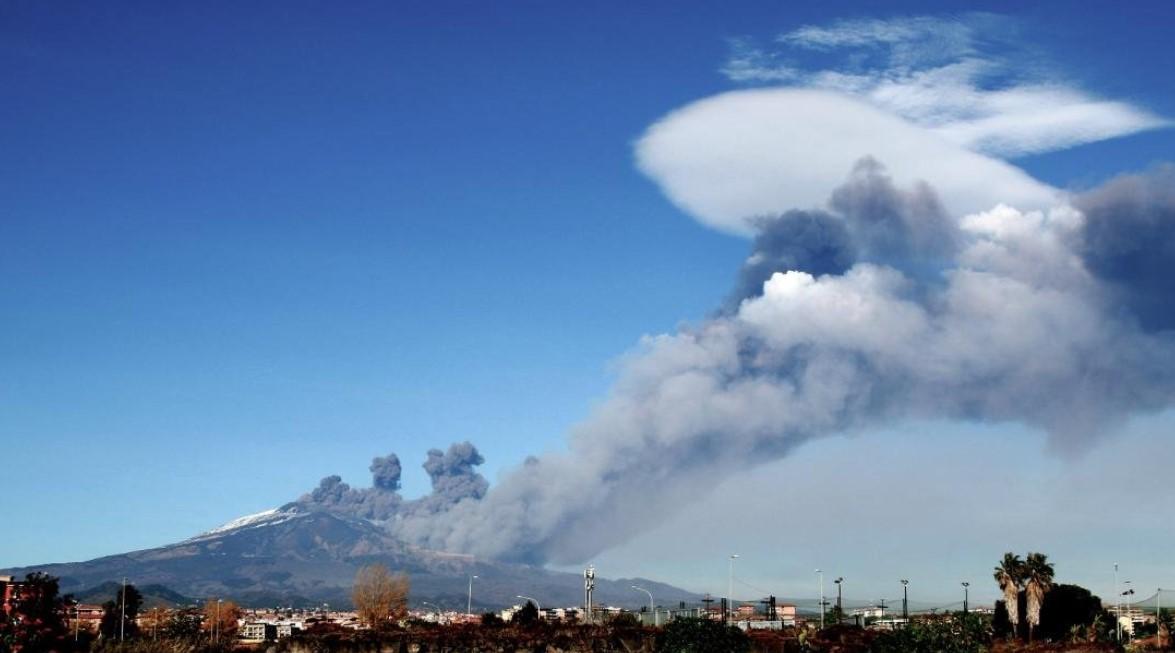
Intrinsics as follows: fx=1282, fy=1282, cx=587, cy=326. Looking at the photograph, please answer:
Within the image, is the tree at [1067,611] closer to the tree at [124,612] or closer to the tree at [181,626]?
the tree at [181,626]

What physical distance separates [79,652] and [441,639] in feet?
147

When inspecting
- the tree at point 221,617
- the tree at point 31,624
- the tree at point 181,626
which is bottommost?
the tree at point 221,617

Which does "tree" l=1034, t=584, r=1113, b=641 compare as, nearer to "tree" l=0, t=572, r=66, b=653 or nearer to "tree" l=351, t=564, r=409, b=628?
"tree" l=351, t=564, r=409, b=628

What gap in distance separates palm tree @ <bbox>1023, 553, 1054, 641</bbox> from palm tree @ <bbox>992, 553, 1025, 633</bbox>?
0.89 metres

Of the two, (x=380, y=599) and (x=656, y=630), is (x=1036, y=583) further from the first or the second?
(x=380, y=599)

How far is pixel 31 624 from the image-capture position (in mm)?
31047

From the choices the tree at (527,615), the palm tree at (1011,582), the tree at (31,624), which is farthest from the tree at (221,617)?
the tree at (31,624)

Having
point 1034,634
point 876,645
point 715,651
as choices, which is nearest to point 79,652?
point 715,651

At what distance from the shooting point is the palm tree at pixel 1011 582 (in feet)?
350

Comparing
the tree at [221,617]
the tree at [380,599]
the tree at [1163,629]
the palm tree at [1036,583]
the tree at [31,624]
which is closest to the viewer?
the tree at [31,624]

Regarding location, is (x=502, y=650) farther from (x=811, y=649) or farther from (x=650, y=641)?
(x=811, y=649)

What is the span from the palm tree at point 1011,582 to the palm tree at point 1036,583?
0.89m

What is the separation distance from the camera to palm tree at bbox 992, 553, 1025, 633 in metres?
107

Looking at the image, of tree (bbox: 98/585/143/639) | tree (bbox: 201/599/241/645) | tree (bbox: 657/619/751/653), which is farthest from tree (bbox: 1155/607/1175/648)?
tree (bbox: 201/599/241/645)
